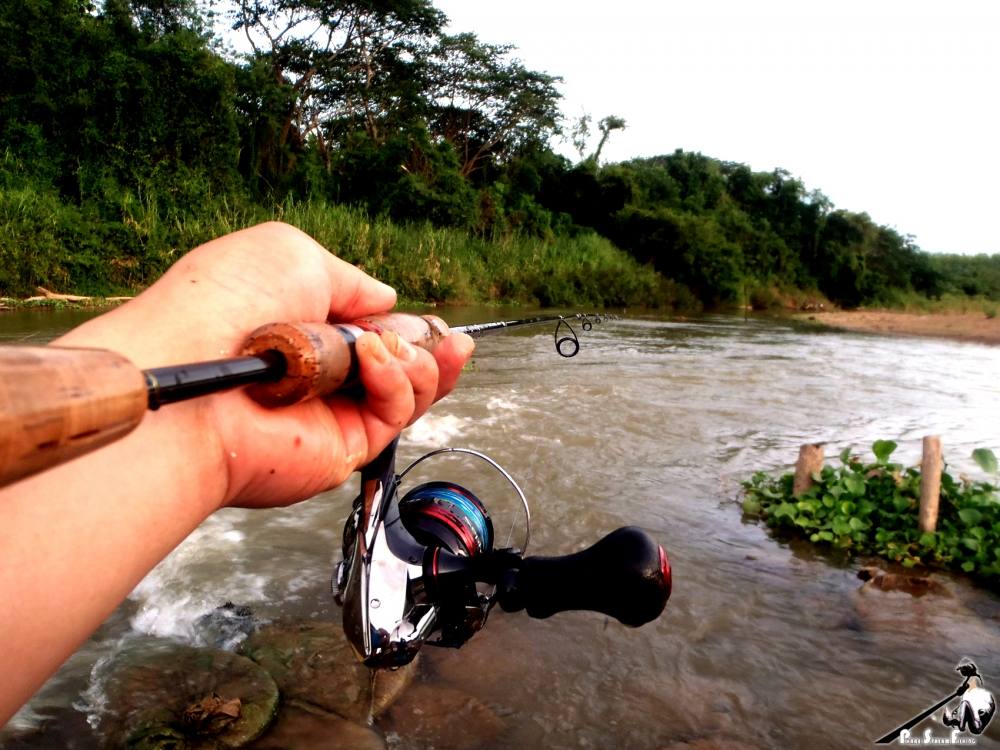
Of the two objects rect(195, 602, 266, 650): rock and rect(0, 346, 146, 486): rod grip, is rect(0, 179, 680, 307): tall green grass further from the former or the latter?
rect(0, 346, 146, 486): rod grip

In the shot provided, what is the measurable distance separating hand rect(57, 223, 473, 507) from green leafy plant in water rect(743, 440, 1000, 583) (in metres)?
3.21

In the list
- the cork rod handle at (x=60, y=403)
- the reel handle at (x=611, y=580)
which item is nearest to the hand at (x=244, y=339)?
the cork rod handle at (x=60, y=403)

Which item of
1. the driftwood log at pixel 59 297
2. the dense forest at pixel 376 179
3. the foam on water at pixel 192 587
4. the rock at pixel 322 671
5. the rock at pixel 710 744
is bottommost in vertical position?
the foam on water at pixel 192 587

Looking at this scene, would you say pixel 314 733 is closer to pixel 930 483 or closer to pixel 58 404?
pixel 58 404

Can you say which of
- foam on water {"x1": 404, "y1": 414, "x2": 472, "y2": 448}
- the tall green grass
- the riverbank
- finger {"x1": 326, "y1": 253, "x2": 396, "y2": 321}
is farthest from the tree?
finger {"x1": 326, "y1": 253, "x2": 396, "y2": 321}

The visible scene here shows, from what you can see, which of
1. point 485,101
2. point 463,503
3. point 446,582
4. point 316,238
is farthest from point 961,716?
point 485,101

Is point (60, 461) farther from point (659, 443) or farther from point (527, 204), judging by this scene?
point (527, 204)

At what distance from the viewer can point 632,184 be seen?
30.7 meters

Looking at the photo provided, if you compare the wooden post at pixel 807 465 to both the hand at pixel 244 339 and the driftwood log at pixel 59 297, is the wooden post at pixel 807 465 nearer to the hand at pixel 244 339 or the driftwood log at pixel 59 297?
the hand at pixel 244 339

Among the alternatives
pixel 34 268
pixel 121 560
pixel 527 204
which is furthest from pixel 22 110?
pixel 121 560

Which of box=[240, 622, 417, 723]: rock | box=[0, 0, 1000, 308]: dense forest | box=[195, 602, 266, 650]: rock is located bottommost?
box=[195, 602, 266, 650]: rock

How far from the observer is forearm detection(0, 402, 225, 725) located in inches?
29.2

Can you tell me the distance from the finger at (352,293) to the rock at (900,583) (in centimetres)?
292

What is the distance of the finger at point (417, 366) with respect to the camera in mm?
1335
